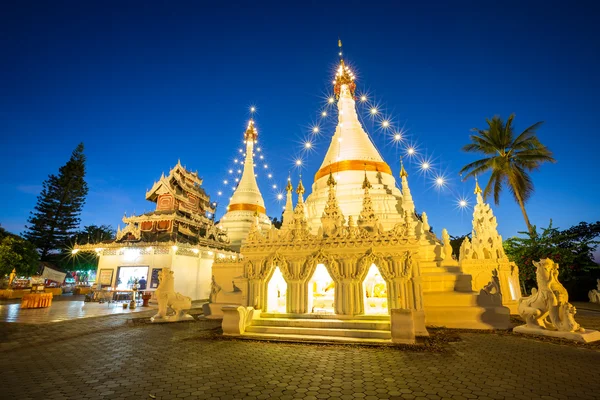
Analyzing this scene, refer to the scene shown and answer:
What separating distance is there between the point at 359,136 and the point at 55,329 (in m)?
17.0

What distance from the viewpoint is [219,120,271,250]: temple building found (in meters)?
29.2

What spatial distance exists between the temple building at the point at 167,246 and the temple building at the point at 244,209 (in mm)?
1504

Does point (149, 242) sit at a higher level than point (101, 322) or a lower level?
higher

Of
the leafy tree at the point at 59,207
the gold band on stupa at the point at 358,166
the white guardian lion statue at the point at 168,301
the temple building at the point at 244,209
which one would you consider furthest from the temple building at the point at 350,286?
the leafy tree at the point at 59,207

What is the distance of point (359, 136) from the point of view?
1866 cm

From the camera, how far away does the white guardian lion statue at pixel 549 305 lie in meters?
7.39

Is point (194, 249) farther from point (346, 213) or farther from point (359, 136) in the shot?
point (359, 136)

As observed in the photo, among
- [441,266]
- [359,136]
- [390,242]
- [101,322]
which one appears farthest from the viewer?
[359,136]

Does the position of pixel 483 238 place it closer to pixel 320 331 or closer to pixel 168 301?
pixel 320 331

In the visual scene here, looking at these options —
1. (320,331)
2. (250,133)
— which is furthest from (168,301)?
(250,133)

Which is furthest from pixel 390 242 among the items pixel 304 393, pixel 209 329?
pixel 209 329

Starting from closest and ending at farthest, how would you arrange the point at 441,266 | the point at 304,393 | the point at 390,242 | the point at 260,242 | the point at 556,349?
1. the point at 304,393
2. the point at 556,349
3. the point at 390,242
4. the point at 260,242
5. the point at 441,266

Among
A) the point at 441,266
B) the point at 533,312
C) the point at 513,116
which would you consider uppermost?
the point at 513,116

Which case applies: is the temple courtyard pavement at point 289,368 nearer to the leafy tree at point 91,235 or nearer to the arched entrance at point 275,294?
the arched entrance at point 275,294
